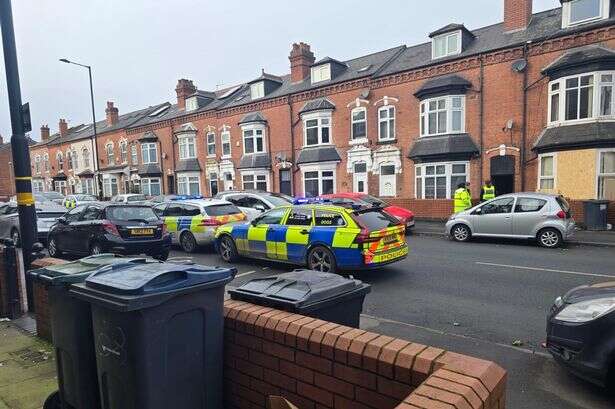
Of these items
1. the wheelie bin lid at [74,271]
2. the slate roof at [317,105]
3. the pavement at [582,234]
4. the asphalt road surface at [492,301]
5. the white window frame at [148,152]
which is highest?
the slate roof at [317,105]

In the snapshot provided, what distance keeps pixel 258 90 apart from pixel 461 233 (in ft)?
63.6

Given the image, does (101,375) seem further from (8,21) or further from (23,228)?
(8,21)

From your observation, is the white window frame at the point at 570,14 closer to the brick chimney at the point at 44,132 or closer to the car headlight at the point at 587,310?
the car headlight at the point at 587,310

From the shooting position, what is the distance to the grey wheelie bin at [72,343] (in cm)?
272

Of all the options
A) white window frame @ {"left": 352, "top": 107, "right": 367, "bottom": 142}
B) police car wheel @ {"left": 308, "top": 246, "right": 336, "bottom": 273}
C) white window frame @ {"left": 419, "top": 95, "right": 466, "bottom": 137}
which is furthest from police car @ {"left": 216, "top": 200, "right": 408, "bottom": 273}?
white window frame @ {"left": 352, "top": 107, "right": 367, "bottom": 142}

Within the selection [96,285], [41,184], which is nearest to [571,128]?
[96,285]

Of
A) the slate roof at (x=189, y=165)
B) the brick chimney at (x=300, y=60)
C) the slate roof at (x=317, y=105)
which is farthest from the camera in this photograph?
the slate roof at (x=189, y=165)

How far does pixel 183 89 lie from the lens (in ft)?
110

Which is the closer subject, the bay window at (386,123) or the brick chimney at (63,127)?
the bay window at (386,123)

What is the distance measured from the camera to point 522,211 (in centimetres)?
1145

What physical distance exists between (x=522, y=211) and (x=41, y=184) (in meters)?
55.2

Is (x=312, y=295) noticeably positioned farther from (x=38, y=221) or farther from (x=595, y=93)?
(x=595, y=93)

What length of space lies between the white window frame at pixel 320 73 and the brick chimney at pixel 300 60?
1665 millimetres

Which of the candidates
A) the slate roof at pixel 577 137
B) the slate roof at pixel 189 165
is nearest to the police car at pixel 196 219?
the slate roof at pixel 577 137
